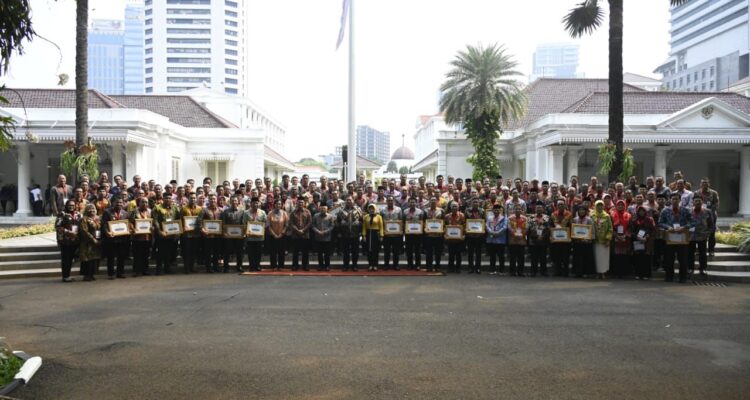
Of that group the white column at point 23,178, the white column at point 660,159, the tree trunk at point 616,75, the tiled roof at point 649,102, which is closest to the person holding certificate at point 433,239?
the tree trunk at point 616,75

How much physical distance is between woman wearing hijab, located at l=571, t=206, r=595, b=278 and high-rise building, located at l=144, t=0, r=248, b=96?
126 meters

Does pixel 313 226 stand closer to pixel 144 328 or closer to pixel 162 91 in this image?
pixel 144 328

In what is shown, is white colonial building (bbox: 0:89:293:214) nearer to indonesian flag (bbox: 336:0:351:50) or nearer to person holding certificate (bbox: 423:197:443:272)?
indonesian flag (bbox: 336:0:351:50)

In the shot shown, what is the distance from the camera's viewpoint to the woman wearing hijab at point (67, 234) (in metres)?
12.8

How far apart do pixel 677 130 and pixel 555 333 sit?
2295cm

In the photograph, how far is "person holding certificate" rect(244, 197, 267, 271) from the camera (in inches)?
564

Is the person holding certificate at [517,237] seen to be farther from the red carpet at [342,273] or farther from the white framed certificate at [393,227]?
the white framed certificate at [393,227]

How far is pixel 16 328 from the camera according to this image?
28.9 ft

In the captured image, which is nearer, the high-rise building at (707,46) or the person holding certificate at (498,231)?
the person holding certificate at (498,231)

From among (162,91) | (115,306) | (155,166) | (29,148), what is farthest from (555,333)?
(162,91)

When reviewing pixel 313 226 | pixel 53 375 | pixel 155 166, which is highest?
pixel 155 166

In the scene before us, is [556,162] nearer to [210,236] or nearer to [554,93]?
[554,93]

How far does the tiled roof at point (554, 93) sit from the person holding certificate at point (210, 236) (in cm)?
2621

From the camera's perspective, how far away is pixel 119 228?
13320 mm
